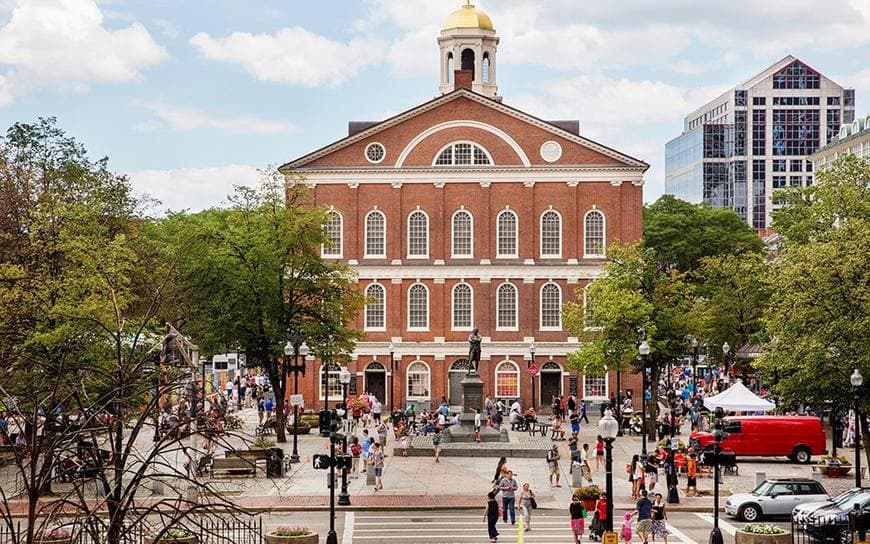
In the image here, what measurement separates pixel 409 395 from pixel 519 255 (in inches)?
446

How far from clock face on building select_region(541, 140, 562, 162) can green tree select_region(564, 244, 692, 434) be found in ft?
41.1

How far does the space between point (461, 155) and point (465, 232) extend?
4938 mm

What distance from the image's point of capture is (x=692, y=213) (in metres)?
119

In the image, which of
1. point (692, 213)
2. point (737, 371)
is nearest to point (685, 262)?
point (692, 213)

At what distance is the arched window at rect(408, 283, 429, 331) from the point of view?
79.0 metres

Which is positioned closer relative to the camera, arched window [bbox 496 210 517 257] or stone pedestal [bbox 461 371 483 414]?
stone pedestal [bbox 461 371 483 414]

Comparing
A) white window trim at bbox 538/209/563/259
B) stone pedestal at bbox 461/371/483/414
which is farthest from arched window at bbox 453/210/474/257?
stone pedestal at bbox 461/371/483/414

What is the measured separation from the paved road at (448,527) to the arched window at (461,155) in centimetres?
4216

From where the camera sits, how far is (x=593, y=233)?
7869 cm

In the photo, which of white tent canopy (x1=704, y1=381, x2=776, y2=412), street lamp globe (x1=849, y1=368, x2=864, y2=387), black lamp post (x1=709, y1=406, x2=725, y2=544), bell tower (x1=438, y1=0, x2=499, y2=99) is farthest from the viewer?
bell tower (x1=438, y1=0, x2=499, y2=99)

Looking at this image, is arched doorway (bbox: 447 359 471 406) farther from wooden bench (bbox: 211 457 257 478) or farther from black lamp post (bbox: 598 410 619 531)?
black lamp post (bbox: 598 410 619 531)

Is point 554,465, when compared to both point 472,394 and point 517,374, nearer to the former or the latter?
point 472,394

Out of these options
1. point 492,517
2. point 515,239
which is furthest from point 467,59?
point 492,517

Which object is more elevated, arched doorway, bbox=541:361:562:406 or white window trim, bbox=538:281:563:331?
white window trim, bbox=538:281:563:331
